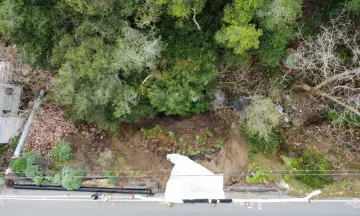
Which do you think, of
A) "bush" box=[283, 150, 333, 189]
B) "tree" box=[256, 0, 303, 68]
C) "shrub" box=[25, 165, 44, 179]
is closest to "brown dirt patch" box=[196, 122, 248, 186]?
"bush" box=[283, 150, 333, 189]

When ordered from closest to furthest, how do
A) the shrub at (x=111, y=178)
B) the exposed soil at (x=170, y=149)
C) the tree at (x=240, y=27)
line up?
the tree at (x=240, y=27) < the shrub at (x=111, y=178) < the exposed soil at (x=170, y=149)

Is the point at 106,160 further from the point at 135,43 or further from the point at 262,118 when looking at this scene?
the point at 262,118

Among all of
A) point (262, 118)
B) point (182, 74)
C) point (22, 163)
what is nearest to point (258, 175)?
point (262, 118)

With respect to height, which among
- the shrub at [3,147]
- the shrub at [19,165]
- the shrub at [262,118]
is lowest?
the shrub at [19,165]

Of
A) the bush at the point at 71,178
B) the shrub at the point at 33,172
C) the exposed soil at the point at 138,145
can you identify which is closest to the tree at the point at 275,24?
the exposed soil at the point at 138,145

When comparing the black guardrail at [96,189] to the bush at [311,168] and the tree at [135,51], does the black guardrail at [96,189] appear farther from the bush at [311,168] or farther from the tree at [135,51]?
the bush at [311,168]

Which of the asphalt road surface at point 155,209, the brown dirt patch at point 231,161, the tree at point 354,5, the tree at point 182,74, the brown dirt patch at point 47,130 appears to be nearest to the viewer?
the tree at point 354,5

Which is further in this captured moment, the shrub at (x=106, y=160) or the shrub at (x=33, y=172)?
the shrub at (x=106, y=160)
